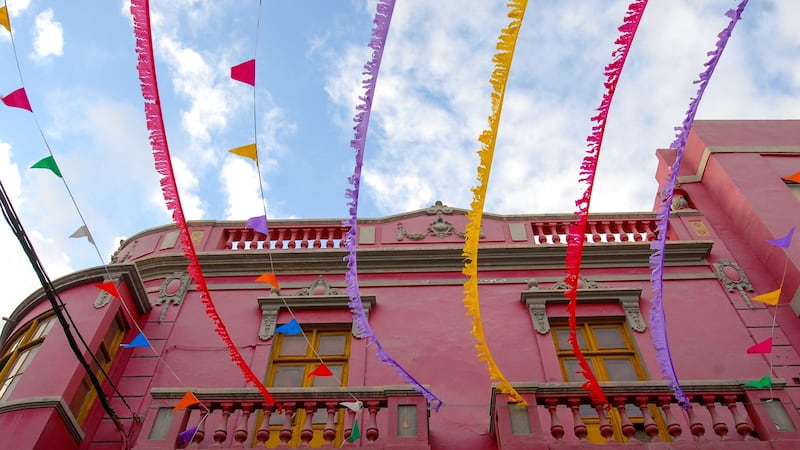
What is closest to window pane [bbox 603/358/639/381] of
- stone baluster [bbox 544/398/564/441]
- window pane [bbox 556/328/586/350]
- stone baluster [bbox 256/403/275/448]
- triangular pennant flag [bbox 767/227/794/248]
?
window pane [bbox 556/328/586/350]

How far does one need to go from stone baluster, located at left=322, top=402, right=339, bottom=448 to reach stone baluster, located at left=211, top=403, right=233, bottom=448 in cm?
117

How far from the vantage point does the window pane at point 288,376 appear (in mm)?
10695

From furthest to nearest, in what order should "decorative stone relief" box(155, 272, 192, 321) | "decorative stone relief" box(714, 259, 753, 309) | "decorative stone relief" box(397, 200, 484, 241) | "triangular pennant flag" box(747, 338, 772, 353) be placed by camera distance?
"decorative stone relief" box(397, 200, 484, 241)
"decorative stone relief" box(155, 272, 192, 321)
"decorative stone relief" box(714, 259, 753, 309)
"triangular pennant flag" box(747, 338, 772, 353)

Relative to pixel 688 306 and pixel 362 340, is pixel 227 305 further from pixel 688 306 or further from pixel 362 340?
pixel 688 306

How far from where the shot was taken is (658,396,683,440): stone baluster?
8367 millimetres

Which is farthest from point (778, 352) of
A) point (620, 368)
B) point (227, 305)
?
point (227, 305)

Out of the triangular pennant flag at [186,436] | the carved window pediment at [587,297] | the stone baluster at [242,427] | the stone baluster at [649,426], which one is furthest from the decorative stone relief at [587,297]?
the triangular pennant flag at [186,436]

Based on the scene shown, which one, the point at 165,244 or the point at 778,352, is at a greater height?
the point at 165,244

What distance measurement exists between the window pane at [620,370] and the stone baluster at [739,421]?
6.22 feet

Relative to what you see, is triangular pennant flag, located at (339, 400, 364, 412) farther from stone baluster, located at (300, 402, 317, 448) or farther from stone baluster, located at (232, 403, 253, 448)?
stone baluster, located at (232, 403, 253, 448)

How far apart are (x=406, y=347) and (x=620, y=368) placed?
3.09 metres

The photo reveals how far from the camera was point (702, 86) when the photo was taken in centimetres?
770

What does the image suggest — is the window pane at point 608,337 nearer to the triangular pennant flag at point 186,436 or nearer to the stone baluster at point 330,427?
the stone baluster at point 330,427

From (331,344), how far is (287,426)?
2709 mm
